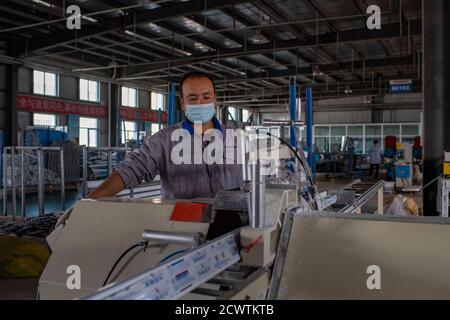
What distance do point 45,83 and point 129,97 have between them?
3.36 metres

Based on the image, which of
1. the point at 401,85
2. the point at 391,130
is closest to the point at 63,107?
the point at 401,85

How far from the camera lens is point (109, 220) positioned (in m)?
1.34

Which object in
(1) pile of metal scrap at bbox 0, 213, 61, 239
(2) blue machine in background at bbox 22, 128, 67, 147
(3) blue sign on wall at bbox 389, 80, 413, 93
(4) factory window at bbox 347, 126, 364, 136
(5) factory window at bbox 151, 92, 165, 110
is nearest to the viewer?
(1) pile of metal scrap at bbox 0, 213, 61, 239

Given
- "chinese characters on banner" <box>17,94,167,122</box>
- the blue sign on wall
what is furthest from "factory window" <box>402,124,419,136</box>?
"chinese characters on banner" <box>17,94,167,122</box>

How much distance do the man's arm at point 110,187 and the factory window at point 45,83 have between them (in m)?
11.0

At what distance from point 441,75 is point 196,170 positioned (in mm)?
3253

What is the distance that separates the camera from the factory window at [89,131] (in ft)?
42.5

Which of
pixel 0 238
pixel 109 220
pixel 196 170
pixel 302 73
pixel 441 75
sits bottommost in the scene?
pixel 0 238

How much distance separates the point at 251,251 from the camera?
3.39 ft

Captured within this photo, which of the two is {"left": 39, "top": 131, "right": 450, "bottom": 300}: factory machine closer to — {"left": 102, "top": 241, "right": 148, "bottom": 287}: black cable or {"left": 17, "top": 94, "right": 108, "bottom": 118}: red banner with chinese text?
{"left": 102, "top": 241, "right": 148, "bottom": 287}: black cable

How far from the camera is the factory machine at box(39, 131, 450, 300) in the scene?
0.93 meters

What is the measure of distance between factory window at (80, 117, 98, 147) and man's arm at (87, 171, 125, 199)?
11.9 m
